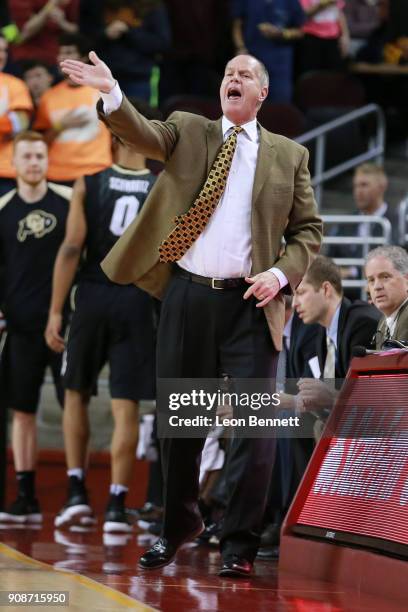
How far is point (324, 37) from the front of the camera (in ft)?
42.0

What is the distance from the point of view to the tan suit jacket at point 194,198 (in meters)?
5.52

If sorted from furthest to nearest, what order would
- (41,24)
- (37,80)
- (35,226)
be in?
(41,24) → (37,80) → (35,226)

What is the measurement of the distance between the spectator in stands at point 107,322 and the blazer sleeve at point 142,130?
1879mm

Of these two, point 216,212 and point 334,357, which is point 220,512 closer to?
point 334,357

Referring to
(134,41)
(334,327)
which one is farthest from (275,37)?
(334,327)

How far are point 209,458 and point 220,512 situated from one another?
0.31 m

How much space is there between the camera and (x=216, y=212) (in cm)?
553

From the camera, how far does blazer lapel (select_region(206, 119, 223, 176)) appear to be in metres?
5.55

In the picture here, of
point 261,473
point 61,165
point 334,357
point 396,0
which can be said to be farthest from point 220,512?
point 396,0

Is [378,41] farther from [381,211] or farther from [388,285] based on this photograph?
[388,285]

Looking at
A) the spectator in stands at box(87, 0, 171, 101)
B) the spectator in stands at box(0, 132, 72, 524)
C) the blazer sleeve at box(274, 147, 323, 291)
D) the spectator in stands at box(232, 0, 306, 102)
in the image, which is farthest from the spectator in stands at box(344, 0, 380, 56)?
the blazer sleeve at box(274, 147, 323, 291)

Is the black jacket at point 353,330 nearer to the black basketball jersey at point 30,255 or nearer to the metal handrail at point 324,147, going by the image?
the black basketball jersey at point 30,255

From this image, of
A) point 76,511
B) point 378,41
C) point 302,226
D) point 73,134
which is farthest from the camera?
point 378,41

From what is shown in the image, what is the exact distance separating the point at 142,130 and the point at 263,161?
594 mm
